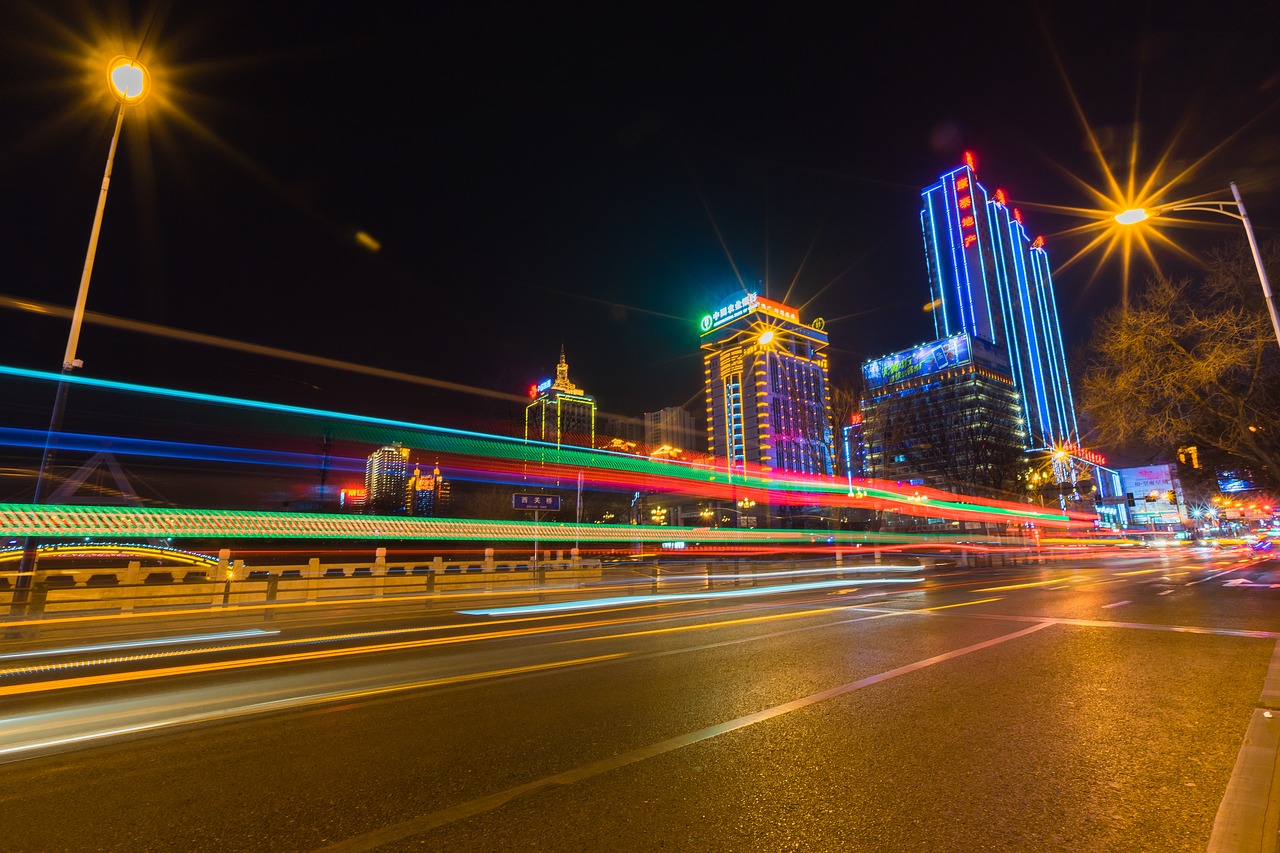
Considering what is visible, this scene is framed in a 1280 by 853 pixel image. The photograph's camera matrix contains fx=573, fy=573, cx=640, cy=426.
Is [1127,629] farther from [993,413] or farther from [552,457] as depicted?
[993,413]

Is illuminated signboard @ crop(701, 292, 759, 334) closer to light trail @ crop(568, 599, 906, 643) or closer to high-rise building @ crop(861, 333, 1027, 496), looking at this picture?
high-rise building @ crop(861, 333, 1027, 496)

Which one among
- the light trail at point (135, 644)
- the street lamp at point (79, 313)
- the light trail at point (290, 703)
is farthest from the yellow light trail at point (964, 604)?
the street lamp at point (79, 313)

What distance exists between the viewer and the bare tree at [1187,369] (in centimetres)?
1853

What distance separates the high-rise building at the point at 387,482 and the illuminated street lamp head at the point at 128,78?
1805cm

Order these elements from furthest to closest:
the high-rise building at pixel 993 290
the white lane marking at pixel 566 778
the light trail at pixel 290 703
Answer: the high-rise building at pixel 993 290 → the light trail at pixel 290 703 → the white lane marking at pixel 566 778

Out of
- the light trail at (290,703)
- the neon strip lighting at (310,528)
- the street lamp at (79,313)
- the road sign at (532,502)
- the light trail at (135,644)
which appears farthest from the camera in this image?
the road sign at (532,502)

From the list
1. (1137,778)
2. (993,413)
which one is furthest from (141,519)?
(993,413)

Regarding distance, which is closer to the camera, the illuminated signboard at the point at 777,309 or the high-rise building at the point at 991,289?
the illuminated signboard at the point at 777,309

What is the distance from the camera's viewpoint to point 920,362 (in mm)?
116812

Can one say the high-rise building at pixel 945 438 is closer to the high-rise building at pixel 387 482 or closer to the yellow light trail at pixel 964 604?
the yellow light trail at pixel 964 604

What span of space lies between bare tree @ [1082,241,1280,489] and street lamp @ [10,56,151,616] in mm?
29522

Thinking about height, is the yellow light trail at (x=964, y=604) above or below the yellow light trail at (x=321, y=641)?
below

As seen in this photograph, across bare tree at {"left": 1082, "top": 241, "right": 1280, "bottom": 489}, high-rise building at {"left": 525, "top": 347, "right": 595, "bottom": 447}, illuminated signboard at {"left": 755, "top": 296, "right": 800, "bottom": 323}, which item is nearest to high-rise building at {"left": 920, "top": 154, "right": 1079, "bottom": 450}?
illuminated signboard at {"left": 755, "top": 296, "right": 800, "bottom": 323}

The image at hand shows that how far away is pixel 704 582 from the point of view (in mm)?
24094
